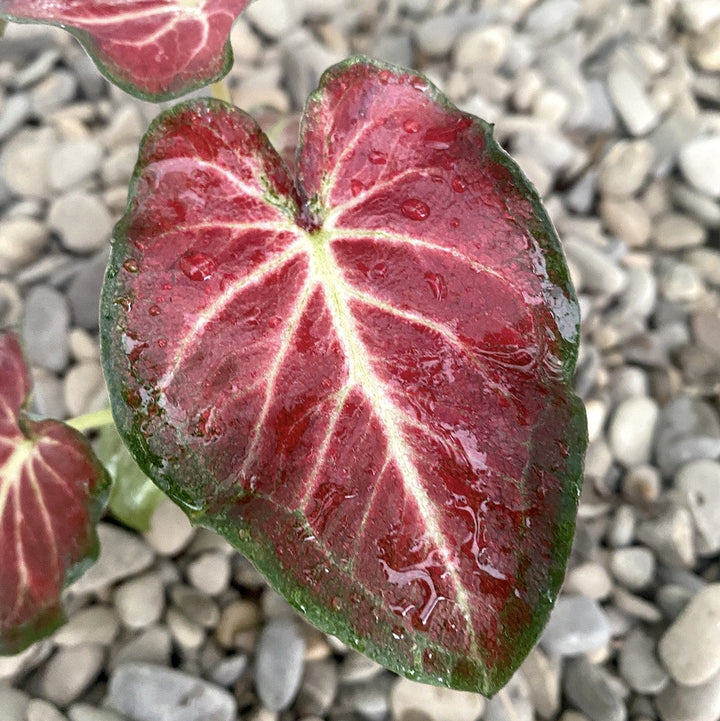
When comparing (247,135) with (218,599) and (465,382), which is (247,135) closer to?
(465,382)

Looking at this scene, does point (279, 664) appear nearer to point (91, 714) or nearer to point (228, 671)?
point (228, 671)

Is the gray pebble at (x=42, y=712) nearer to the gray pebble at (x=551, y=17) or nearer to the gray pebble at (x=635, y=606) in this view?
the gray pebble at (x=635, y=606)

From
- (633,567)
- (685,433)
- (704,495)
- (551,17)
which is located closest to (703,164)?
(551,17)

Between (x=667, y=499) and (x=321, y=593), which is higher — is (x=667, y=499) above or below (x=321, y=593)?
below

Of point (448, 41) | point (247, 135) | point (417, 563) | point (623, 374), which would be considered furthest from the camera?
point (448, 41)

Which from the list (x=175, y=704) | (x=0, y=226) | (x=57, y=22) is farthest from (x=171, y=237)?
(x=0, y=226)

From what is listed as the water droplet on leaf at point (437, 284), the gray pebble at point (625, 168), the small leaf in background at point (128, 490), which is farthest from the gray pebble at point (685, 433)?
the small leaf in background at point (128, 490)
